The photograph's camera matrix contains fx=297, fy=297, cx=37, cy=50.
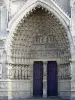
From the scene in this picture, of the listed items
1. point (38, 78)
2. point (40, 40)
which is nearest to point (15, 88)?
point (38, 78)

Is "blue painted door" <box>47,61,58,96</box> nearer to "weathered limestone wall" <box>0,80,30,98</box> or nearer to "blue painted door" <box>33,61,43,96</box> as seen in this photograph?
"blue painted door" <box>33,61,43,96</box>

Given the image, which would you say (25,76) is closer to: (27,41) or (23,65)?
(23,65)

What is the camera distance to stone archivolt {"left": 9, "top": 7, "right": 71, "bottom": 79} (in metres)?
15.8

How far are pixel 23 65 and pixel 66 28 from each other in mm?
3209

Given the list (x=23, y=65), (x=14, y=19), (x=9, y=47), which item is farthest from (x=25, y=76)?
(x=14, y=19)

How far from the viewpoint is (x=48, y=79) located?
1644 centimetres

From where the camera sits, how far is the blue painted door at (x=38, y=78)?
16406 mm

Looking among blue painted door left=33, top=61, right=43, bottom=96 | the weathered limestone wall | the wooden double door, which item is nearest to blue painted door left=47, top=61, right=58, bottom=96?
the wooden double door

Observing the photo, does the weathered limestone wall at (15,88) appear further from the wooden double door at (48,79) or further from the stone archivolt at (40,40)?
the stone archivolt at (40,40)

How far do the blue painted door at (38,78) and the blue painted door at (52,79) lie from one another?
0.40 m

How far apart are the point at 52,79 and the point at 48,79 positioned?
0.22m

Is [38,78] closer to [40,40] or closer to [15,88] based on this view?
[15,88]

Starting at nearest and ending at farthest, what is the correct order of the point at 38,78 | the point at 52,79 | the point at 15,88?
1. the point at 15,88
2. the point at 52,79
3. the point at 38,78

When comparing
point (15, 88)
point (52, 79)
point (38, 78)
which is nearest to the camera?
point (15, 88)
